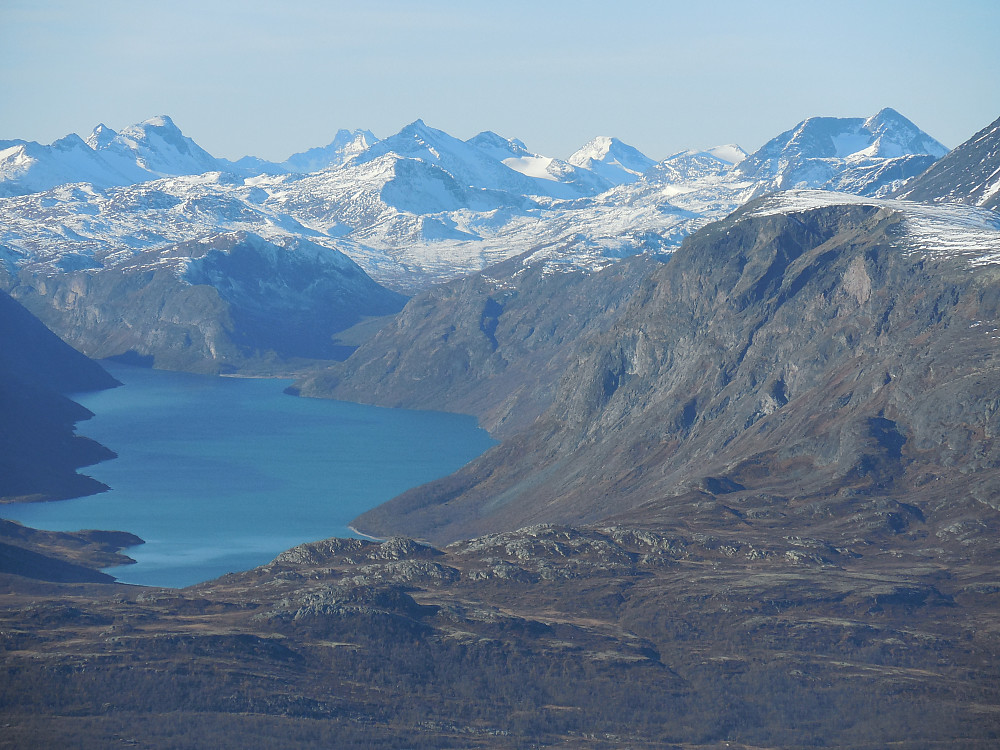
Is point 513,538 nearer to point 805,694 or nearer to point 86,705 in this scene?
point 805,694

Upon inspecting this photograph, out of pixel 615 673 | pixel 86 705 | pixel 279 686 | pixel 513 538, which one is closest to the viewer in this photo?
pixel 86 705

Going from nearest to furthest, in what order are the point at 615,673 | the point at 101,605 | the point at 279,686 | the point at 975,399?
the point at 279,686, the point at 615,673, the point at 101,605, the point at 975,399

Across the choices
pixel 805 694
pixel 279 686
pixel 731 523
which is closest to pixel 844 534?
pixel 731 523

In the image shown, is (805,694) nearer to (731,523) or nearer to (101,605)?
(731,523)

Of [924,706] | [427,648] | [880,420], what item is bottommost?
[924,706]

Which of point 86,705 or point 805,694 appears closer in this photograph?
point 86,705

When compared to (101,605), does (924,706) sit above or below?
below

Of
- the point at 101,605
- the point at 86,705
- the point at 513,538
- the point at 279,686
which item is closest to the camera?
the point at 86,705

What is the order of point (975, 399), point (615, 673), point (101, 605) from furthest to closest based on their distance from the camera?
point (975, 399) → point (101, 605) → point (615, 673)

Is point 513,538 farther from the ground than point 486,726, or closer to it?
farther from the ground

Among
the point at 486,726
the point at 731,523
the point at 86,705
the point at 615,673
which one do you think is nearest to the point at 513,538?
the point at 731,523
